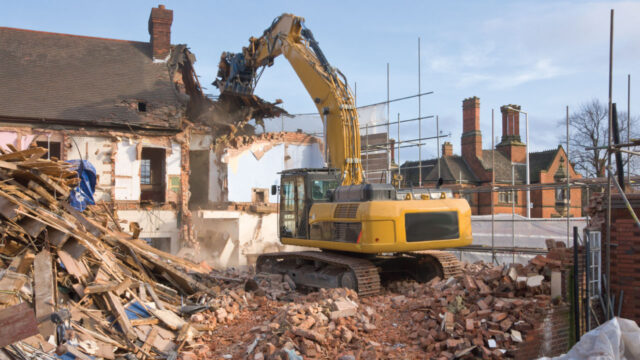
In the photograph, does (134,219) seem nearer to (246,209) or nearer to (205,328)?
(246,209)

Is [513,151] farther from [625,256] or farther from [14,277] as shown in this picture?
[14,277]

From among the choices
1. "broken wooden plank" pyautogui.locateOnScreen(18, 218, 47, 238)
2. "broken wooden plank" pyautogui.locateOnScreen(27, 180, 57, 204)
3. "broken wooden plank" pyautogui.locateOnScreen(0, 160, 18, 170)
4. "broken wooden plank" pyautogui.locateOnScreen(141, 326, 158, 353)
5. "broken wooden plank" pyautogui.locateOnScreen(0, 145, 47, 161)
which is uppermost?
"broken wooden plank" pyautogui.locateOnScreen(0, 145, 47, 161)

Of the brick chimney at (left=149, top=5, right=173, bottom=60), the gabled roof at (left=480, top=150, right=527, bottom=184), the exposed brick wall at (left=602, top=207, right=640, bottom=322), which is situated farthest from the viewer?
the gabled roof at (left=480, top=150, right=527, bottom=184)

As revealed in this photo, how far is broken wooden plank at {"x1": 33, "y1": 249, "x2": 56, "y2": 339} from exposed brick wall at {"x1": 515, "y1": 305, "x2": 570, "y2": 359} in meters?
6.14

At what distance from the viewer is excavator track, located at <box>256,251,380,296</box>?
966cm

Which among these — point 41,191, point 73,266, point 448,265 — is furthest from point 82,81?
point 448,265

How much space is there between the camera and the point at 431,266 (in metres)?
11.0

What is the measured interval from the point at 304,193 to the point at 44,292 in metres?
5.40

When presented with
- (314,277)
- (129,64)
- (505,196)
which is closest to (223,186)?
(129,64)

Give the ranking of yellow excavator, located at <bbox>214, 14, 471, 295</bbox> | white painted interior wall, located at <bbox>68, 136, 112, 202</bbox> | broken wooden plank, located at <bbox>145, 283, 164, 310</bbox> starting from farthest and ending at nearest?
white painted interior wall, located at <bbox>68, 136, 112, 202</bbox> → yellow excavator, located at <bbox>214, 14, 471, 295</bbox> → broken wooden plank, located at <bbox>145, 283, 164, 310</bbox>

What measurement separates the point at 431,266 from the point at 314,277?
94.3 inches

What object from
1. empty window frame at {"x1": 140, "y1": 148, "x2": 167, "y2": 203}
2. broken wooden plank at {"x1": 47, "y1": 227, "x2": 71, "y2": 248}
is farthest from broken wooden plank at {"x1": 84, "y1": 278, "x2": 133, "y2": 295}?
empty window frame at {"x1": 140, "y1": 148, "x2": 167, "y2": 203}

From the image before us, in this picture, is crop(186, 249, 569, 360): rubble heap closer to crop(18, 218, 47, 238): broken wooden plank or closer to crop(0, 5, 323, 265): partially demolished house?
crop(18, 218, 47, 238): broken wooden plank

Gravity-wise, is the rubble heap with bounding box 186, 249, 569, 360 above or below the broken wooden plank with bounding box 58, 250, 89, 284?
below
